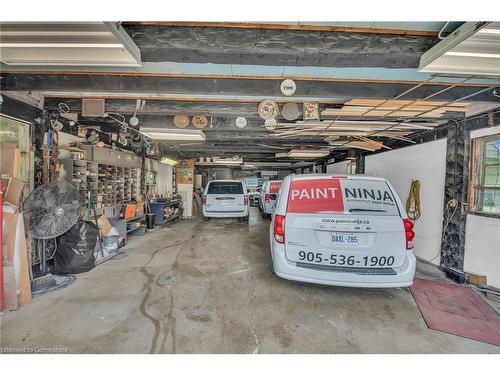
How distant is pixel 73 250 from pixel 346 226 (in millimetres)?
4166

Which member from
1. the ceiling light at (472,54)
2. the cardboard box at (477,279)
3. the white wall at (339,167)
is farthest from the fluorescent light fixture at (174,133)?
the white wall at (339,167)

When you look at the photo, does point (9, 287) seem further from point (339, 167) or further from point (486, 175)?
point (339, 167)

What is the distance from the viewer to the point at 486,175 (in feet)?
11.3

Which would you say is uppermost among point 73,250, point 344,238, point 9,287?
point 344,238

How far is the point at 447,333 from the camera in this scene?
218 cm

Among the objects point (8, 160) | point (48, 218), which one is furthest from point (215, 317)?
point (8, 160)

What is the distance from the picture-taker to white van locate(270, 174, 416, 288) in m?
2.49

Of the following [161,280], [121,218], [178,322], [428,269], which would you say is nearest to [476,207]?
[428,269]

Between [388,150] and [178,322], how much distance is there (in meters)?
6.34

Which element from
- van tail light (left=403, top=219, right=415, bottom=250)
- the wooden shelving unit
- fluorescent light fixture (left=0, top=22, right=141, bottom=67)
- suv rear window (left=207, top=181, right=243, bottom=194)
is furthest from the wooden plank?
suv rear window (left=207, top=181, right=243, bottom=194)

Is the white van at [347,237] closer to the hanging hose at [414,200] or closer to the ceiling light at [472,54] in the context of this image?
the ceiling light at [472,54]

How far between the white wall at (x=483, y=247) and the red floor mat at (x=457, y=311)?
357 millimetres

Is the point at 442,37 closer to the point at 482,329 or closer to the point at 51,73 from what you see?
the point at 482,329

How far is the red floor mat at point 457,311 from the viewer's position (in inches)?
87.7
